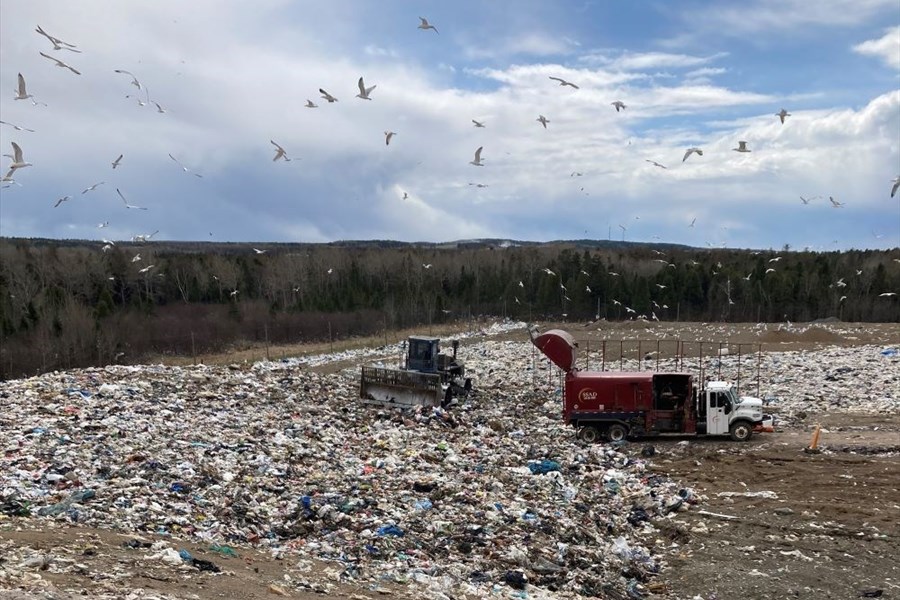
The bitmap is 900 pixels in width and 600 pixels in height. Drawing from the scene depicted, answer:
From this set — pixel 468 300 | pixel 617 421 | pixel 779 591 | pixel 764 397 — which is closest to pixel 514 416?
pixel 617 421

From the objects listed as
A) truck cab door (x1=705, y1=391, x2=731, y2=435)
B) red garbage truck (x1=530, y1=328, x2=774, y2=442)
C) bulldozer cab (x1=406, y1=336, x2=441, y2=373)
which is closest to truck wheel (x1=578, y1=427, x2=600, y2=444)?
red garbage truck (x1=530, y1=328, x2=774, y2=442)

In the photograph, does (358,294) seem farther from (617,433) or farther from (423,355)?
(617,433)

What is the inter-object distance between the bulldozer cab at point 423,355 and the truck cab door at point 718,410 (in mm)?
7030

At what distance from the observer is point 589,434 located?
15.3 meters

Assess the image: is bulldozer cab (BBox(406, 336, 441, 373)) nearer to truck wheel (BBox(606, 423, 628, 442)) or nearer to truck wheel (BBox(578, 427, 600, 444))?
truck wheel (BBox(578, 427, 600, 444))

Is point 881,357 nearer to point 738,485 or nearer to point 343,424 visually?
point 738,485

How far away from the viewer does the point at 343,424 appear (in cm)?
1516

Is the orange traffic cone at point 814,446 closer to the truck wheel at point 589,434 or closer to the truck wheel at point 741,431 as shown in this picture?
the truck wheel at point 741,431

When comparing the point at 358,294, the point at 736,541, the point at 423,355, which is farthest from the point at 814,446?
the point at 358,294

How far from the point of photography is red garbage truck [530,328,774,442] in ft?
48.8

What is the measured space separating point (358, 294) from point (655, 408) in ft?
162

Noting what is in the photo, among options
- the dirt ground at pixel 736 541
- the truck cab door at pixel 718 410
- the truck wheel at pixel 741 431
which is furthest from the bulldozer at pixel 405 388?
the truck wheel at pixel 741 431

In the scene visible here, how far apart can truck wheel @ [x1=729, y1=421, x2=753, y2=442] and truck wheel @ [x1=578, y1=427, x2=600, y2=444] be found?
2.46 m

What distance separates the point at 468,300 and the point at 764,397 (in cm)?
4621
